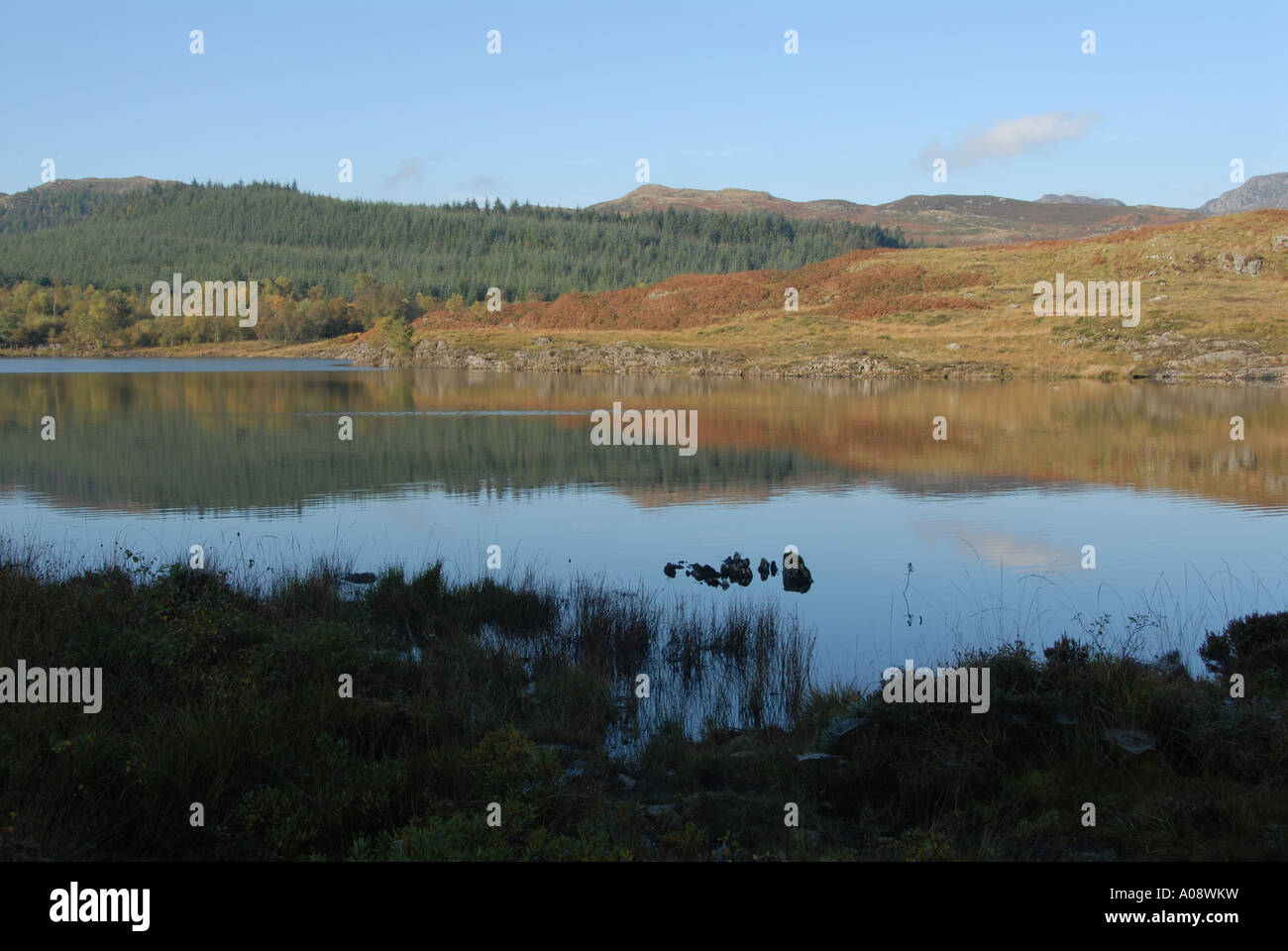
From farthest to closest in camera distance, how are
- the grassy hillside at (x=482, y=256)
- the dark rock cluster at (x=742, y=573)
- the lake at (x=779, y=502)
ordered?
the grassy hillside at (x=482, y=256) → the dark rock cluster at (x=742, y=573) → the lake at (x=779, y=502)

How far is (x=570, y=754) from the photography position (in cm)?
773

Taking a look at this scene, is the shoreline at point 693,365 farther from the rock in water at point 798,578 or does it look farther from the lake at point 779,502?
the rock in water at point 798,578

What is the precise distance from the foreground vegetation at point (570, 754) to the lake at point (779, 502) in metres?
2.14

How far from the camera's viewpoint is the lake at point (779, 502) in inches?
517

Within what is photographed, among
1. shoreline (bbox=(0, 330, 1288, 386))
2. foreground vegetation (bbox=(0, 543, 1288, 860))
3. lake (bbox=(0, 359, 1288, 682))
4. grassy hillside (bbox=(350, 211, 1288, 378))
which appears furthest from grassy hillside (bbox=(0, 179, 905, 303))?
foreground vegetation (bbox=(0, 543, 1288, 860))

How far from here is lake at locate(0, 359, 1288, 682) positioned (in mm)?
13125

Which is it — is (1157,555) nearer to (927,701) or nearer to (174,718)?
(927,701)

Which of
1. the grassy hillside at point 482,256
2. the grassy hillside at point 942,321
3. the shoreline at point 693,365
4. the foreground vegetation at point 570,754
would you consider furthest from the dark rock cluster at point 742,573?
the grassy hillside at point 482,256

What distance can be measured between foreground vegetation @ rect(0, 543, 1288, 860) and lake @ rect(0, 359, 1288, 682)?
2.14 meters

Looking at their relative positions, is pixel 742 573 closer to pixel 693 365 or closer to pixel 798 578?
pixel 798 578

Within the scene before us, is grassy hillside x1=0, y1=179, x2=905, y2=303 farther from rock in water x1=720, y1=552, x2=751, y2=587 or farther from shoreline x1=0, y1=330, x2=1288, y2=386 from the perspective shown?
rock in water x1=720, y1=552, x2=751, y2=587

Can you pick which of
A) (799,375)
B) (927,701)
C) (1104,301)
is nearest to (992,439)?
(927,701)

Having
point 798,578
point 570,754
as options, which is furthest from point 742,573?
point 570,754

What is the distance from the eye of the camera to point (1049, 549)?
15.9m
